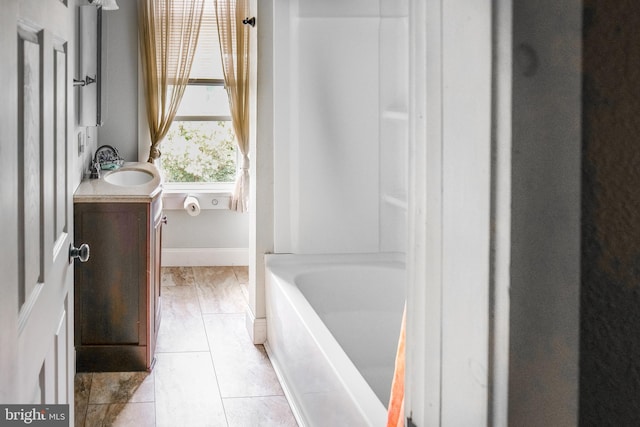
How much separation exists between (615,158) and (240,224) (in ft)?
20.2

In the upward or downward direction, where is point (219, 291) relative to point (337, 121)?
downward

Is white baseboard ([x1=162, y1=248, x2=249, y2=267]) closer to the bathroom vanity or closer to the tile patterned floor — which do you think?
the tile patterned floor

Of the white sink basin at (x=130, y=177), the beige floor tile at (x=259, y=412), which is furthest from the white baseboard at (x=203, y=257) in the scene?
the beige floor tile at (x=259, y=412)

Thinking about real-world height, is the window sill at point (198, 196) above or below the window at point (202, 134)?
below

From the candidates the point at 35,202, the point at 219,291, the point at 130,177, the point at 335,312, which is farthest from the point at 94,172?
the point at 35,202

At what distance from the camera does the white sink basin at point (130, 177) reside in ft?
16.4

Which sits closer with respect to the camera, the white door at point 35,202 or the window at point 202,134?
the white door at point 35,202

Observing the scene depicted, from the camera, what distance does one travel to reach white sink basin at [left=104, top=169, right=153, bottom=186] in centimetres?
500

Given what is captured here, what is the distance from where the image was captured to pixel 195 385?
3.70 m

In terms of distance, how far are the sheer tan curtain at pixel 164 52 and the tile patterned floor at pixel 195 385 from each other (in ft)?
6.21

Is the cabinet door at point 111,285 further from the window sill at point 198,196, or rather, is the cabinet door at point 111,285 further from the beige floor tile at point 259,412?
the window sill at point 198,196

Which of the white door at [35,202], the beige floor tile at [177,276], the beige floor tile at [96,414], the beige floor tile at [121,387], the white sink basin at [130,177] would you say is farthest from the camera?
the beige floor tile at [177,276]

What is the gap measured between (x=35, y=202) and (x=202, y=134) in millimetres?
5200

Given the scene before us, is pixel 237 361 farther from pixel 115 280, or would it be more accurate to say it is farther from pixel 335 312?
pixel 115 280
